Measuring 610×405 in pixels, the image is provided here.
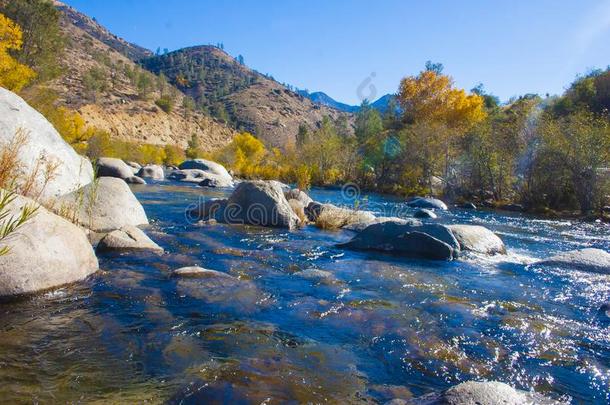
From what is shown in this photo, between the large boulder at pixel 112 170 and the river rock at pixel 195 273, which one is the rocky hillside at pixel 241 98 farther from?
the river rock at pixel 195 273

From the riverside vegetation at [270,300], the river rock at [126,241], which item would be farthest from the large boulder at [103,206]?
the river rock at [126,241]

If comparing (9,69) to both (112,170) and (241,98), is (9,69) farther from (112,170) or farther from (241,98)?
(241,98)

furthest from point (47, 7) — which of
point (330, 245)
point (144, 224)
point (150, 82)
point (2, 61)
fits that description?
point (150, 82)

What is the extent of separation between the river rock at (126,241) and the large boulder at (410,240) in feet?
13.8

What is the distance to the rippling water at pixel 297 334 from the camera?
3068 mm

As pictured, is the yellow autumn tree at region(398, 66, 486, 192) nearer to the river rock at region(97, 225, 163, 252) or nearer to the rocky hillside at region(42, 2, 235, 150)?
the river rock at region(97, 225, 163, 252)

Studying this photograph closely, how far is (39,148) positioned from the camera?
30.1 feet

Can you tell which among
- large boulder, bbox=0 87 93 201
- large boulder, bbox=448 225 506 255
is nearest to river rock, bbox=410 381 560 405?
large boulder, bbox=448 225 506 255

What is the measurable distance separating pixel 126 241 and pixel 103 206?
177 centimetres

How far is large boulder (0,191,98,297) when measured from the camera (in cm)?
445

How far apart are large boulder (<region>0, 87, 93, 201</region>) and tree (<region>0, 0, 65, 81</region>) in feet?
96.7

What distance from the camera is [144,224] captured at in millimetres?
9906

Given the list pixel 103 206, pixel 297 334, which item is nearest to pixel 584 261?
pixel 297 334

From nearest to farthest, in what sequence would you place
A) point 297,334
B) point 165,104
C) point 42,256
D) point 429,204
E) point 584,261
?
point 297,334 < point 42,256 < point 584,261 < point 429,204 < point 165,104
